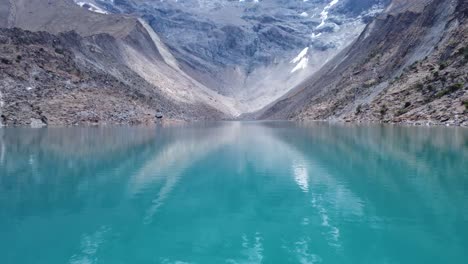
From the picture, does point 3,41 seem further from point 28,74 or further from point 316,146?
point 316,146

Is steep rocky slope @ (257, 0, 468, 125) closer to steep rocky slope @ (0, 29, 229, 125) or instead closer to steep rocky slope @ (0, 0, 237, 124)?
steep rocky slope @ (0, 0, 237, 124)

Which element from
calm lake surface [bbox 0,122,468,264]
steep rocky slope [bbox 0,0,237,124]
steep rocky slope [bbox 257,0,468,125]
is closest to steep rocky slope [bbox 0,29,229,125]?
steep rocky slope [bbox 0,0,237,124]

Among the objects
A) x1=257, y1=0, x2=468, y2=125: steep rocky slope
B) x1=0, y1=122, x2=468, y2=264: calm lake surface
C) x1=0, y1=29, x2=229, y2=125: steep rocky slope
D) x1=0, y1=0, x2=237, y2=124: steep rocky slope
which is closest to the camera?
x1=0, y1=122, x2=468, y2=264: calm lake surface

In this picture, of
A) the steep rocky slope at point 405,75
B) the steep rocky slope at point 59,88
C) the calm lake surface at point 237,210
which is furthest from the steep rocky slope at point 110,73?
the calm lake surface at point 237,210

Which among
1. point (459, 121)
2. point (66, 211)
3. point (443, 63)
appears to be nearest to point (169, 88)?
point (443, 63)

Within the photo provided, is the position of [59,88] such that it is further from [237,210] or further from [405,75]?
[237,210]

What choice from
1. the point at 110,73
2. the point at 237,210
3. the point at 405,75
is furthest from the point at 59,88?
the point at 237,210
